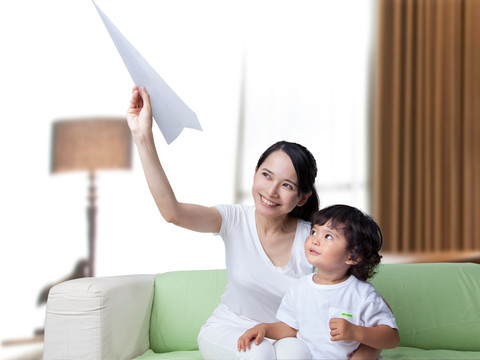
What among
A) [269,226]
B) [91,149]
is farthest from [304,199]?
[91,149]

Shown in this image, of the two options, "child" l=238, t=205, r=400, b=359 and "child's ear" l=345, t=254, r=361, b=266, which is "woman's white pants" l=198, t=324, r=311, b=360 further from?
"child's ear" l=345, t=254, r=361, b=266

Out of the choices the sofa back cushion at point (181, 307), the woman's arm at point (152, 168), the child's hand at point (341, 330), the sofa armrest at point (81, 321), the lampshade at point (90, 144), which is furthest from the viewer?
the lampshade at point (90, 144)

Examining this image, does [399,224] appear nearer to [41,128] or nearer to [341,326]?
[41,128]

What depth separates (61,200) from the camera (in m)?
3.24

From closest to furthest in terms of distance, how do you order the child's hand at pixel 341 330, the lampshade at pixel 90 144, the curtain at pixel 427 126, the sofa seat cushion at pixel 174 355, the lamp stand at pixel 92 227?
the child's hand at pixel 341 330, the sofa seat cushion at pixel 174 355, the lampshade at pixel 90 144, the lamp stand at pixel 92 227, the curtain at pixel 427 126

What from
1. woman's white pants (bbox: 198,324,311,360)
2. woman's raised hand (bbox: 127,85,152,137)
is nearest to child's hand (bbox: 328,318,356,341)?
woman's white pants (bbox: 198,324,311,360)

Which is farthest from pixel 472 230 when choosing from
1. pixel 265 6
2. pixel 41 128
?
pixel 41 128

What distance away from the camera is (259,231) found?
1.78 meters

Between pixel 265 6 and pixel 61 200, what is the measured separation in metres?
1.65

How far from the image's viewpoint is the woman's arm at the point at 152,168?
4.84 feet

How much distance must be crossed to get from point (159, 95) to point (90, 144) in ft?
5.53

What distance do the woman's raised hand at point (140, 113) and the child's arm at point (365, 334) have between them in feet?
2.16

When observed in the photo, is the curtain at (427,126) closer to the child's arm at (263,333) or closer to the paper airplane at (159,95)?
the child's arm at (263,333)

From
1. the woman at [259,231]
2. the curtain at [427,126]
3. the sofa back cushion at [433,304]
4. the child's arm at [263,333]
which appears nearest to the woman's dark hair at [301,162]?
the woman at [259,231]
